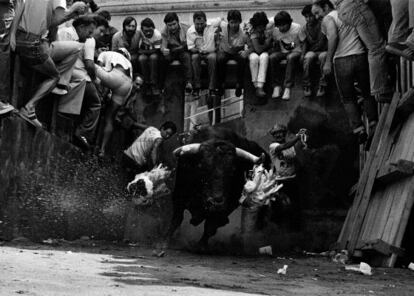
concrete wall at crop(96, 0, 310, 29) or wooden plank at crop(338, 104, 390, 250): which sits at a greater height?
concrete wall at crop(96, 0, 310, 29)

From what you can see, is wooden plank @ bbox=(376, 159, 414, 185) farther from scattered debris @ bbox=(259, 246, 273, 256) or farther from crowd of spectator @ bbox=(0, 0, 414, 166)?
scattered debris @ bbox=(259, 246, 273, 256)

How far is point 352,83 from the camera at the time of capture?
13.3 m

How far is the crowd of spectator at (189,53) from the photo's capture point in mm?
12172

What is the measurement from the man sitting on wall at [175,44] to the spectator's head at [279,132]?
1742 millimetres

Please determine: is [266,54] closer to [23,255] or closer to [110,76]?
[110,76]

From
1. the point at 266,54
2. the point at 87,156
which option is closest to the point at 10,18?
the point at 87,156

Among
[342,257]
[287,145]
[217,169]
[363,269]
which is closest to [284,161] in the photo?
[287,145]

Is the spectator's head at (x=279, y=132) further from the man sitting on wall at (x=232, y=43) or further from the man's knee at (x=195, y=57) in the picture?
the man's knee at (x=195, y=57)

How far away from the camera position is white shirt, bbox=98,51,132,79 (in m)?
15.2

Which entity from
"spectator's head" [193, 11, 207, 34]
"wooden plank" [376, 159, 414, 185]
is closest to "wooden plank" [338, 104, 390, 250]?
"wooden plank" [376, 159, 414, 185]

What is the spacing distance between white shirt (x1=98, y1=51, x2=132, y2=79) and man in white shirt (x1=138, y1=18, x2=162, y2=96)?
154 cm

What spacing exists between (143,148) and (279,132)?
2.17 meters

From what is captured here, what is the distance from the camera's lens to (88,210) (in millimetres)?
14500

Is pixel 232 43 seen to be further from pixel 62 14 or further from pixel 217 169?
pixel 62 14
